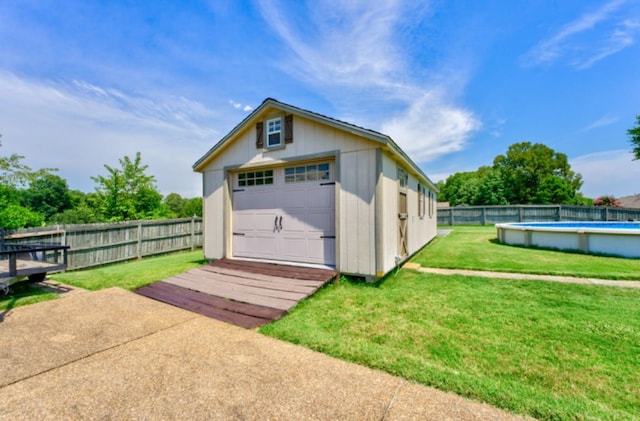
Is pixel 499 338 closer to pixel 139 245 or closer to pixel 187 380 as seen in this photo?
pixel 187 380

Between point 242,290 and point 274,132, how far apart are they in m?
3.83

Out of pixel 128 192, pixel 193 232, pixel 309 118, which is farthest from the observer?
pixel 128 192

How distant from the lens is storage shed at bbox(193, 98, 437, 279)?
537cm

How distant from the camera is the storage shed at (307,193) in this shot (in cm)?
537

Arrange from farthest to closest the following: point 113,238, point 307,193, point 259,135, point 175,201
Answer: point 175,201 < point 113,238 < point 259,135 < point 307,193

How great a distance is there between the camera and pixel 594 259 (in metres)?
6.99

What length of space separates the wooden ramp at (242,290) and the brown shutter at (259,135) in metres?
3.02

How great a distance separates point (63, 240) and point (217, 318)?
7.66 m

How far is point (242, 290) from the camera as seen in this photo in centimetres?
495

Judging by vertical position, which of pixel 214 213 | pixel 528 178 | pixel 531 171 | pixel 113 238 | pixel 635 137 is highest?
pixel 531 171

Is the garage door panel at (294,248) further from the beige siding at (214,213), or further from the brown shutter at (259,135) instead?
the brown shutter at (259,135)

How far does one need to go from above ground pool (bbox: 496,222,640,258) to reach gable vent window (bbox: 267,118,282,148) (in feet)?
30.0

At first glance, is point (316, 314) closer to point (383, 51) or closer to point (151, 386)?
point (151, 386)

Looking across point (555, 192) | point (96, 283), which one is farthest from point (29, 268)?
point (555, 192)
